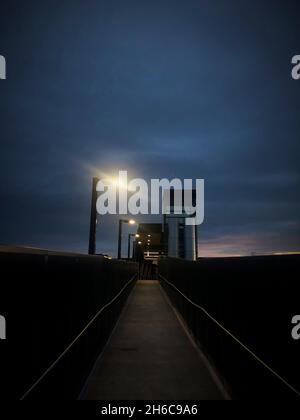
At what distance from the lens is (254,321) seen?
4.50 m

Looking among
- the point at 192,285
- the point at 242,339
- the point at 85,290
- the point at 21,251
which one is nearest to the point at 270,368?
the point at 242,339

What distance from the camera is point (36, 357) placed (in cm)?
359

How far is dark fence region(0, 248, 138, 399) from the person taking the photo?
2.93m

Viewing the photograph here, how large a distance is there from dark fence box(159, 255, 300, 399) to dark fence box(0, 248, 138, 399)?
8.32 feet

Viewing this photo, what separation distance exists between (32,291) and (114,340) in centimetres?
658

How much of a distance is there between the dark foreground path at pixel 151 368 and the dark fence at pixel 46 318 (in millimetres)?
478

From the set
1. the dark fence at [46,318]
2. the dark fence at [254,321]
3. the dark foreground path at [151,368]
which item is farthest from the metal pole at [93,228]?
the dark fence at [254,321]

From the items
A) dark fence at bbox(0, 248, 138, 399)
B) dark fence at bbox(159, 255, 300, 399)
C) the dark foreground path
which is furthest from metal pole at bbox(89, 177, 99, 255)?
dark fence at bbox(159, 255, 300, 399)

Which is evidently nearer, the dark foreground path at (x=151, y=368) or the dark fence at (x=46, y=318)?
the dark fence at (x=46, y=318)

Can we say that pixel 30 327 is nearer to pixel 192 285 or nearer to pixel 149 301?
pixel 192 285

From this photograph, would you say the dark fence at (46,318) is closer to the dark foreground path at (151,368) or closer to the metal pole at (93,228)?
the dark foreground path at (151,368)

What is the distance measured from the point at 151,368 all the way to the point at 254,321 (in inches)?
133

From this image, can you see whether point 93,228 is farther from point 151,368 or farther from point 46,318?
point 46,318

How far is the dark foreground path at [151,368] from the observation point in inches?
226
